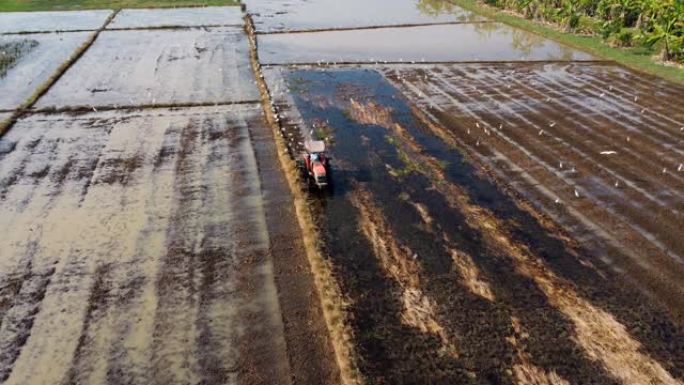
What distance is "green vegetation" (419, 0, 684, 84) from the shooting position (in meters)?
26.7

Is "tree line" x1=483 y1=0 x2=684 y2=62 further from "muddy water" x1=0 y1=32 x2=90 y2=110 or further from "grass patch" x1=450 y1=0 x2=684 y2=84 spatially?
"muddy water" x1=0 y1=32 x2=90 y2=110

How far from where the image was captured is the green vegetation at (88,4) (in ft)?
136

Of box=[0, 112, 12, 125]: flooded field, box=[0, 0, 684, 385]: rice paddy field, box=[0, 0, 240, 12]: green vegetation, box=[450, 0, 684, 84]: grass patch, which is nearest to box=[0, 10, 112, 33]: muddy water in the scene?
box=[0, 0, 240, 12]: green vegetation

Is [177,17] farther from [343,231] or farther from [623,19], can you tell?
[343,231]

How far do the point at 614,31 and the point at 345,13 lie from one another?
20098mm

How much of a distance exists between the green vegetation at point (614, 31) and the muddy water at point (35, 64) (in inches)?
1097

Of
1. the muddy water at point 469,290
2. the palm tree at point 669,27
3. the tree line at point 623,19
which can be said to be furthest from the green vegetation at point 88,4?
the muddy water at point 469,290

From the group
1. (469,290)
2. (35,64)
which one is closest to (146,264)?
(469,290)

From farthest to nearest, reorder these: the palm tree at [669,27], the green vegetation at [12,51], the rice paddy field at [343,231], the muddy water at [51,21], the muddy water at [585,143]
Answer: the muddy water at [51,21], the palm tree at [669,27], the green vegetation at [12,51], the muddy water at [585,143], the rice paddy field at [343,231]

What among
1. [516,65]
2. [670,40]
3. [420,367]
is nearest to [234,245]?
[420,367]

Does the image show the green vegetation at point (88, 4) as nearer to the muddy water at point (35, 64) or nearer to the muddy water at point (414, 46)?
the muddy water at point (35, 64)

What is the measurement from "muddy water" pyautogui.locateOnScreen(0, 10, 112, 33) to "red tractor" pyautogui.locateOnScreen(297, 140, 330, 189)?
27.6m

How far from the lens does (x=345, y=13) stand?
41.6 meters

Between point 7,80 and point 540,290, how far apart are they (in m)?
24.9
